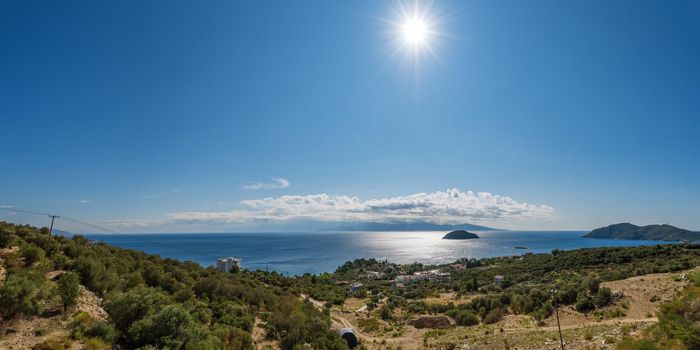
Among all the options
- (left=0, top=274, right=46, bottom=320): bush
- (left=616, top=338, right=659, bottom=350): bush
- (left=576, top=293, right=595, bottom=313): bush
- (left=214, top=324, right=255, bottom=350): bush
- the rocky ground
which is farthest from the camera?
(left=576, top=293, right=595, bottom=313): bush

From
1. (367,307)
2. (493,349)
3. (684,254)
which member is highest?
(684,254)

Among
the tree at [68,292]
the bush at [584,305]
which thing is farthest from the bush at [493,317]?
the tree at [68,292]

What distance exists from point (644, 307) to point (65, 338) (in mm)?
32590

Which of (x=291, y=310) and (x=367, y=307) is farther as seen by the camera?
(x=367, y=307)

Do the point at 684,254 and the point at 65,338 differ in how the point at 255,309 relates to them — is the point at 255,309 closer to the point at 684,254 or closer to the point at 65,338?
the point at 65,338

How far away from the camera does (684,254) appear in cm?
4159

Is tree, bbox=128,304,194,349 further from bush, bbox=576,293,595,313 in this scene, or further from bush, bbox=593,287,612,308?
bush, bbox=593,287,612,308

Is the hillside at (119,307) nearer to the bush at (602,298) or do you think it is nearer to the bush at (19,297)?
the bush at (19,297)

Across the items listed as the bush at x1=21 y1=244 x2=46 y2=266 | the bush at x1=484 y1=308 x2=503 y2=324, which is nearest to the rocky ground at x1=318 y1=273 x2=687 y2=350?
the bush at x1=484 y1=308 x2=503 y2=324

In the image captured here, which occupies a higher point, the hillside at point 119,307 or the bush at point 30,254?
the bush at point 30,254

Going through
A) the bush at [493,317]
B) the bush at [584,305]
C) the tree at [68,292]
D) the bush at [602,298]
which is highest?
the tree at [68,292]

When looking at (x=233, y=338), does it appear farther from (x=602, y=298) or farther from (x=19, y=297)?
(x=602, y=298)

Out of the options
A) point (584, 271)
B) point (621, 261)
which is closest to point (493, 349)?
point (584, 271)

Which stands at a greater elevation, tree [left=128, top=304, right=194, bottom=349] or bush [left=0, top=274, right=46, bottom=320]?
bush [left=0, top=274, right=46, bottom=320]
